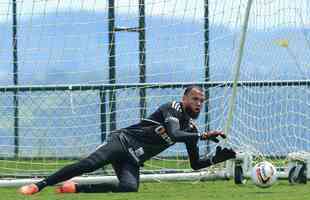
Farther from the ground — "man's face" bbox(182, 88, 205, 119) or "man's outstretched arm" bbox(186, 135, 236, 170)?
"man's face" bbox(182, 88, 205, 119)

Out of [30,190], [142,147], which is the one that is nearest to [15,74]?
[142,147]

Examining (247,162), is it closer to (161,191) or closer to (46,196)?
(161,191)

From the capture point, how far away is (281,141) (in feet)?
46.5

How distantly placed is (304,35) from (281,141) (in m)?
1.57

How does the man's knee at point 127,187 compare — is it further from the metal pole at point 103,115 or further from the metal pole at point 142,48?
the metal pole at point 142,48

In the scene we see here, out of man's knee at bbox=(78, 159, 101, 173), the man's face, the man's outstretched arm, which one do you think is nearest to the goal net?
the man's outstretched arm

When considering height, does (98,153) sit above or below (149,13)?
below

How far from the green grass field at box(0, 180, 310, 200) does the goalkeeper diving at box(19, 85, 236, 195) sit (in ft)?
1.00

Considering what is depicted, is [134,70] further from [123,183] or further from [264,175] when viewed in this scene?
[123,183]

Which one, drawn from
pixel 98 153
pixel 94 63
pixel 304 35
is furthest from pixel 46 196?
pixel 304 35

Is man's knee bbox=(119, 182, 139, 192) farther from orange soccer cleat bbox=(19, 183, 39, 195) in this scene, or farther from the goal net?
the goal net

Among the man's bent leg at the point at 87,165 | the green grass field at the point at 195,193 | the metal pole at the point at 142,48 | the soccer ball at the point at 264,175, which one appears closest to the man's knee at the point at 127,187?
the green grass field at the point at 195,193

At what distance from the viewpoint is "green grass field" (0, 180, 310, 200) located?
1059cm

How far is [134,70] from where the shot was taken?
13.5 meters
